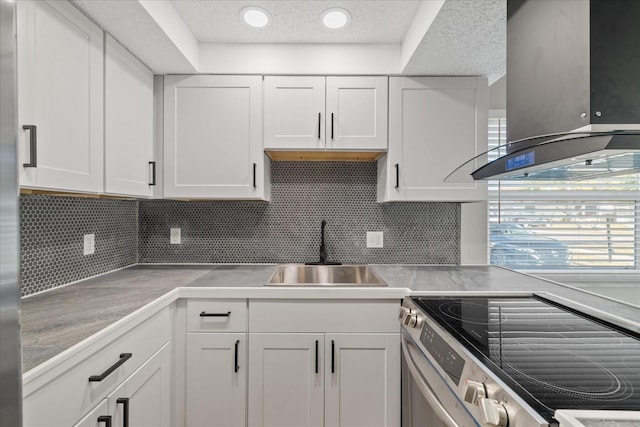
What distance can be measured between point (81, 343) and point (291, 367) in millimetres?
980

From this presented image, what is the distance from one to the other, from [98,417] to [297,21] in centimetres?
191

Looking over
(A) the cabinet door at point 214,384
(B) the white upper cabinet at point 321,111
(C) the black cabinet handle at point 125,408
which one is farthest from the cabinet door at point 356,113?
(C) the black cabinet handle at point 125,408

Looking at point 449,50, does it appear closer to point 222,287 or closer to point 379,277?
point 379,277

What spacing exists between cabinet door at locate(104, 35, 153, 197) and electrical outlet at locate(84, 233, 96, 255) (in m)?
0.34

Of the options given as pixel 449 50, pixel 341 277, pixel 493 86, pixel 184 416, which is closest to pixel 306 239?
pixel 341 277

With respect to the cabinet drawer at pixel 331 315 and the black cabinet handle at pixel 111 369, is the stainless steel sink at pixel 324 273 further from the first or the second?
the black cabinet handle at pixel 111 369

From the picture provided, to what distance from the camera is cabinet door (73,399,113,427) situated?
1013 millimetres

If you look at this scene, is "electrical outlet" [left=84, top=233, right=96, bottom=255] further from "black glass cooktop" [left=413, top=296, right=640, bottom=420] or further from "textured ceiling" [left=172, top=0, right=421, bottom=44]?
"black glass cooktop" [left=413, top=296, right=640, bottom=420]

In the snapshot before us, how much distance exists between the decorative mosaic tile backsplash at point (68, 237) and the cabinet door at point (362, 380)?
1.33 metres

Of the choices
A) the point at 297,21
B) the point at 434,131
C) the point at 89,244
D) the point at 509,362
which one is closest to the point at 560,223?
the point at 434,131

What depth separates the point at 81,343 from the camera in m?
0.99

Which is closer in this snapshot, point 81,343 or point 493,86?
point 81,343

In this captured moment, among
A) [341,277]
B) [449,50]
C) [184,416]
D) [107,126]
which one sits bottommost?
[184,416]

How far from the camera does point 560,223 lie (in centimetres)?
232
